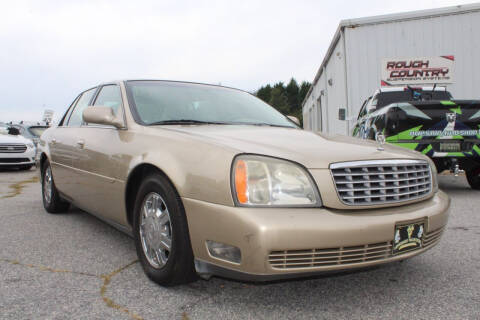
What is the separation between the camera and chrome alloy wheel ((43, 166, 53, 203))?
4599 millimetres

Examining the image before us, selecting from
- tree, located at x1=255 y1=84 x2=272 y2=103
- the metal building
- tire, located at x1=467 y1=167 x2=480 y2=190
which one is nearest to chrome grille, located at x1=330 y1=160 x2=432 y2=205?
tire, located at x1=467 y1=167 x2=480 y2=190

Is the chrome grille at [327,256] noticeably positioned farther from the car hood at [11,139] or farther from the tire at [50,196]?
the car hood at [11,139]

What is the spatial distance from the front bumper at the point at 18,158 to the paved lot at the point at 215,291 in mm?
8356

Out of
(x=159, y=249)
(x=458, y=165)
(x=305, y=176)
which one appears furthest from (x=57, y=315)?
(x=458, y=165)

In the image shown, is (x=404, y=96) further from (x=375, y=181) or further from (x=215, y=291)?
(x=215, y=291)

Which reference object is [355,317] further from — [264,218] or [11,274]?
[11,274]

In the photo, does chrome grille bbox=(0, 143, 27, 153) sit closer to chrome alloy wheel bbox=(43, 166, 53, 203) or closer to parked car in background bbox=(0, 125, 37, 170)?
parked car in background bbox=(0, 125, 37, 170)

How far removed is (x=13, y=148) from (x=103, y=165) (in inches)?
363

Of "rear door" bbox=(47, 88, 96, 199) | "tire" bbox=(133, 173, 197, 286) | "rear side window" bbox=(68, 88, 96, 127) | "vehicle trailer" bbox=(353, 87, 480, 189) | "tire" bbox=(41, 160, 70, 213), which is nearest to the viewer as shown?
"tire" bbox=(133, 173, 197, 286)

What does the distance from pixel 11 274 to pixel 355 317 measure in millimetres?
2108

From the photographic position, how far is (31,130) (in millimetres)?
13742

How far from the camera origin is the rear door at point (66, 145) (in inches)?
150

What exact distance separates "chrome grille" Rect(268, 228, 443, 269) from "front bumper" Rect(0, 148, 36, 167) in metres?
10.7

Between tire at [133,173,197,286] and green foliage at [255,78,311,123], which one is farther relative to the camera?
green foliage at [255,78,311,123]
